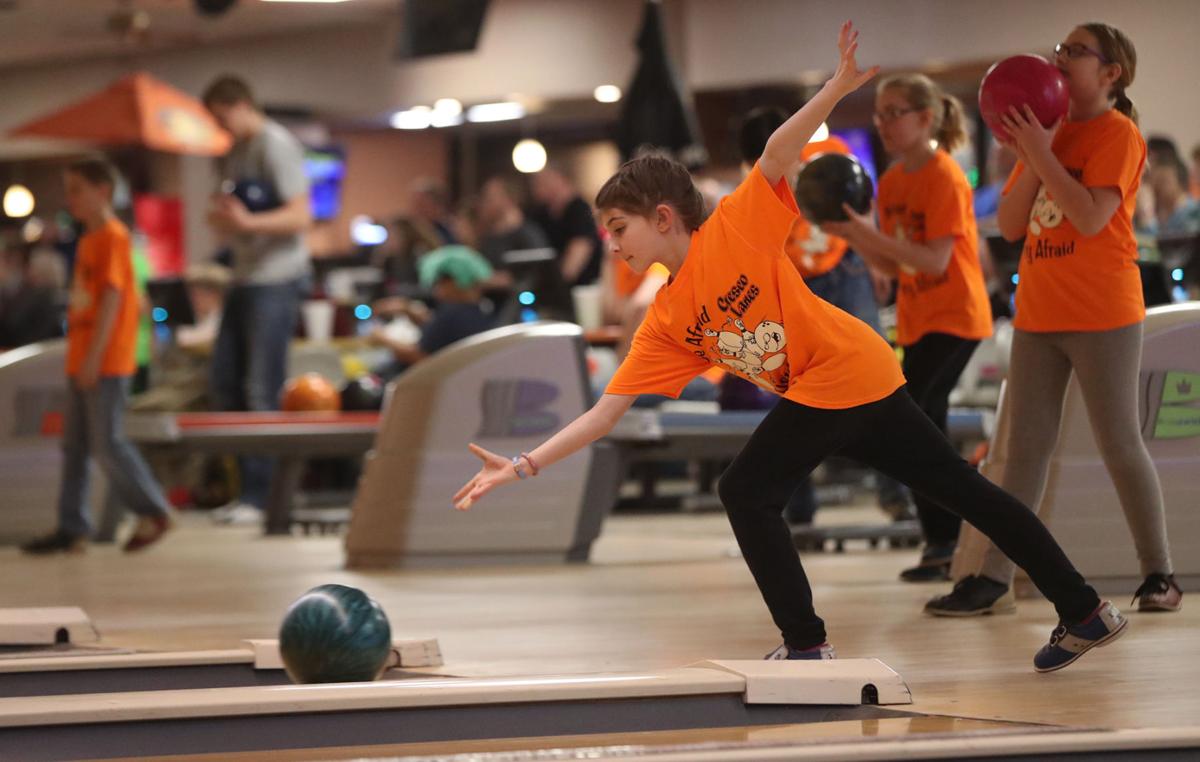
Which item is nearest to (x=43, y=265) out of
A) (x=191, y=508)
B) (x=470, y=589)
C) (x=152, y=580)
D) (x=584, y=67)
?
(x=191, y=508)

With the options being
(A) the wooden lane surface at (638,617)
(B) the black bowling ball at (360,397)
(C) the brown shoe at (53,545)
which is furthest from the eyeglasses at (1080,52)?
(B) the black bowling ball at (360,397)

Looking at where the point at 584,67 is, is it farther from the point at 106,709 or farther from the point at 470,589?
the point at 106,709

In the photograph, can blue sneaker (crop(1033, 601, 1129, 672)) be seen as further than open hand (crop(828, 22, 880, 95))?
Yes

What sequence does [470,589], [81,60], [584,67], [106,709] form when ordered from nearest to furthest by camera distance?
[106,709] → [470,589] → [584,67] → [81,60]

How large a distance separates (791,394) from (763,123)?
2038 mm

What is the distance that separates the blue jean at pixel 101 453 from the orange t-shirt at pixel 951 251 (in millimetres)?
3415

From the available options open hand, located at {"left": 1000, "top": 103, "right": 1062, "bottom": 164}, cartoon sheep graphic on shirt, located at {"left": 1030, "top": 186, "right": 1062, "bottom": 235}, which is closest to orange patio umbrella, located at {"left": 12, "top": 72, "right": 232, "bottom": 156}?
cartoon sheep graphic on shirt, located at {"left": 1030, "top": 186, "right": 1062, "bottom": 235}

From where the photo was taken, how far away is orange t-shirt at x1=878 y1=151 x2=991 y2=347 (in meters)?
4.43

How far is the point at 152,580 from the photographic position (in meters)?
5.79

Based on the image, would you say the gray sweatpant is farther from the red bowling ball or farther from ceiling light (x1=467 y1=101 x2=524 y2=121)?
ceiling light (x1=467 y1=101 x2=524 y2=121)

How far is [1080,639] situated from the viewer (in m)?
3.11

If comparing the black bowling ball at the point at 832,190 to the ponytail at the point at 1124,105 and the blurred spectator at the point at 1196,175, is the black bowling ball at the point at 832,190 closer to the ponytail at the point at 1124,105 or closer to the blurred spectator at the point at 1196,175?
the ponytail at the point at 1124,105

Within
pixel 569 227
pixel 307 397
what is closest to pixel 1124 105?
pixel 307 397

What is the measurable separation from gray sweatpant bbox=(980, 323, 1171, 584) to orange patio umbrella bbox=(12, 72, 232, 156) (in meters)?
7.60
